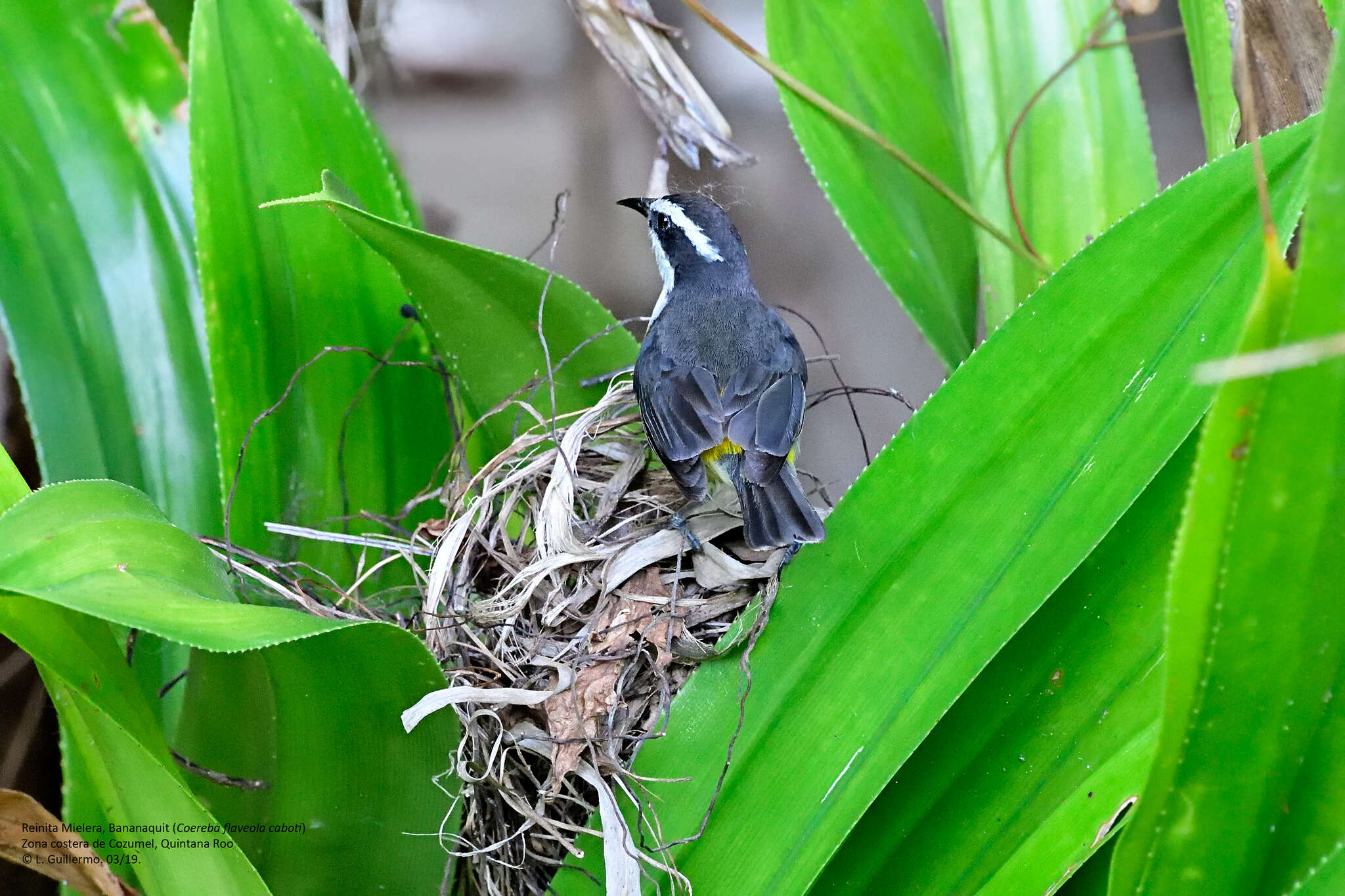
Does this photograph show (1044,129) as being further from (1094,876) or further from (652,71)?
(1094,876)

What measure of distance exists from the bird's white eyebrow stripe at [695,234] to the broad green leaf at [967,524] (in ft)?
1.62

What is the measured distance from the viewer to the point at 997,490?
0.70 metres

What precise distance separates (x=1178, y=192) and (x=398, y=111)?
1.32 metres

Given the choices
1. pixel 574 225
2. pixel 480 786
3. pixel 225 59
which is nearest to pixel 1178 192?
pixel 480 786

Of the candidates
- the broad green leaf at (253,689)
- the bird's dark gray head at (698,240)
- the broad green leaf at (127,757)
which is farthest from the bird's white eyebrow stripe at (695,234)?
the broad green leaf at (127,757)

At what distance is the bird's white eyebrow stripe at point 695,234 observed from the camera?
3.78ft

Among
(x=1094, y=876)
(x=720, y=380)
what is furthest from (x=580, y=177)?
(x=1094, y=876)

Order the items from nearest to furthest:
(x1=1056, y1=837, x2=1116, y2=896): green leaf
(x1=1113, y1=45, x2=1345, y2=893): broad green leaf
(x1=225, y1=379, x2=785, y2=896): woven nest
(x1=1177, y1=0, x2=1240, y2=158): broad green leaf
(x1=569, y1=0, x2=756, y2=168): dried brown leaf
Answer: (x1=1113, y1=45, x2=1345, y2=893): broad green leaf
(x1=1056, y1=837, x2=1116, y2=896): green leaf
(x1=225, y1=379, x2=785, y2=896): woven nest
(x1=1177, y1=0, x2=1240, y2=158): broad green leaf
(x1=569, y1=0, x2=756, y2=168): dried brown leaf

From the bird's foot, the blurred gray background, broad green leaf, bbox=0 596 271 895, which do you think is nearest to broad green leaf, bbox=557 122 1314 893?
the bird's foot

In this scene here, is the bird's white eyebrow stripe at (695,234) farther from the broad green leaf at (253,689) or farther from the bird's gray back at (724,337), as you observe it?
the broad green leaf at (253,689)

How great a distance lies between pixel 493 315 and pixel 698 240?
1.10ft

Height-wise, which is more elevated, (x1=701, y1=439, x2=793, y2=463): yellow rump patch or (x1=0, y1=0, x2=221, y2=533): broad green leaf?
(x1=0, y1=0, x2=221, y2=533): broad green leaf

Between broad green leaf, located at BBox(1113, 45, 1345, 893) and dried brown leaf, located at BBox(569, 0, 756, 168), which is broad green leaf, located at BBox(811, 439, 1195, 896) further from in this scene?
dried brown leaf, located at BBox(569, 0, 756, 168)

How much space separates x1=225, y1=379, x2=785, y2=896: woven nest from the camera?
2.51 ft
